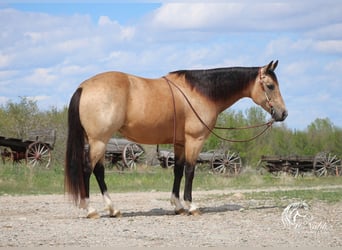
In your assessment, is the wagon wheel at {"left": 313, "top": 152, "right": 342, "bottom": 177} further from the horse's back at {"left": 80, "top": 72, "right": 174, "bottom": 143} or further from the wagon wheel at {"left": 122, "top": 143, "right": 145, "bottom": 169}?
the horse's back at {"left": 80, "top": 72, "right": 174, "bottom": 143}

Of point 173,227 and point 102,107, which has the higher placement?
point 102,107

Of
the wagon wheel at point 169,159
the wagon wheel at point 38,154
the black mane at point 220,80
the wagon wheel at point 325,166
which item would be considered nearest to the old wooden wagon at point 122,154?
the wagon wheel at point 169,159

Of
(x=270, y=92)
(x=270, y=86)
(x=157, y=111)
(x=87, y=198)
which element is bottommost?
(x=87, y=198)

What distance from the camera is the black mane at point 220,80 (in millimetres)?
11164

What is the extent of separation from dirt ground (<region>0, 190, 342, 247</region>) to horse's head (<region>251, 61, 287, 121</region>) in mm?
1749

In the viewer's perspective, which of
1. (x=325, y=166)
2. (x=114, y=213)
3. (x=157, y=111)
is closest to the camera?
(x=114, y=213)

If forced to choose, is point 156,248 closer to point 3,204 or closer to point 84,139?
point 84,139

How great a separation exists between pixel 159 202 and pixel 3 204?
10.8ft

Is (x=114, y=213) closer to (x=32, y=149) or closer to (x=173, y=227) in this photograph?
(x=173, y=227)

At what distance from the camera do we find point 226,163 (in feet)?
119

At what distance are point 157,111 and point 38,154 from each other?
18146 millimetres

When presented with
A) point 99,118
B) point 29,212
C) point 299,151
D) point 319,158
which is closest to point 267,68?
point 99,118

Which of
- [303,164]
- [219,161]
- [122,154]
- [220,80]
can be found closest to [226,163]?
[219,161]

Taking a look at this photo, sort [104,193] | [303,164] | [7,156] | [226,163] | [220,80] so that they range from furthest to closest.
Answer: [303,164] < [226,163] < [7,156] < [220,80] < [104,193]
